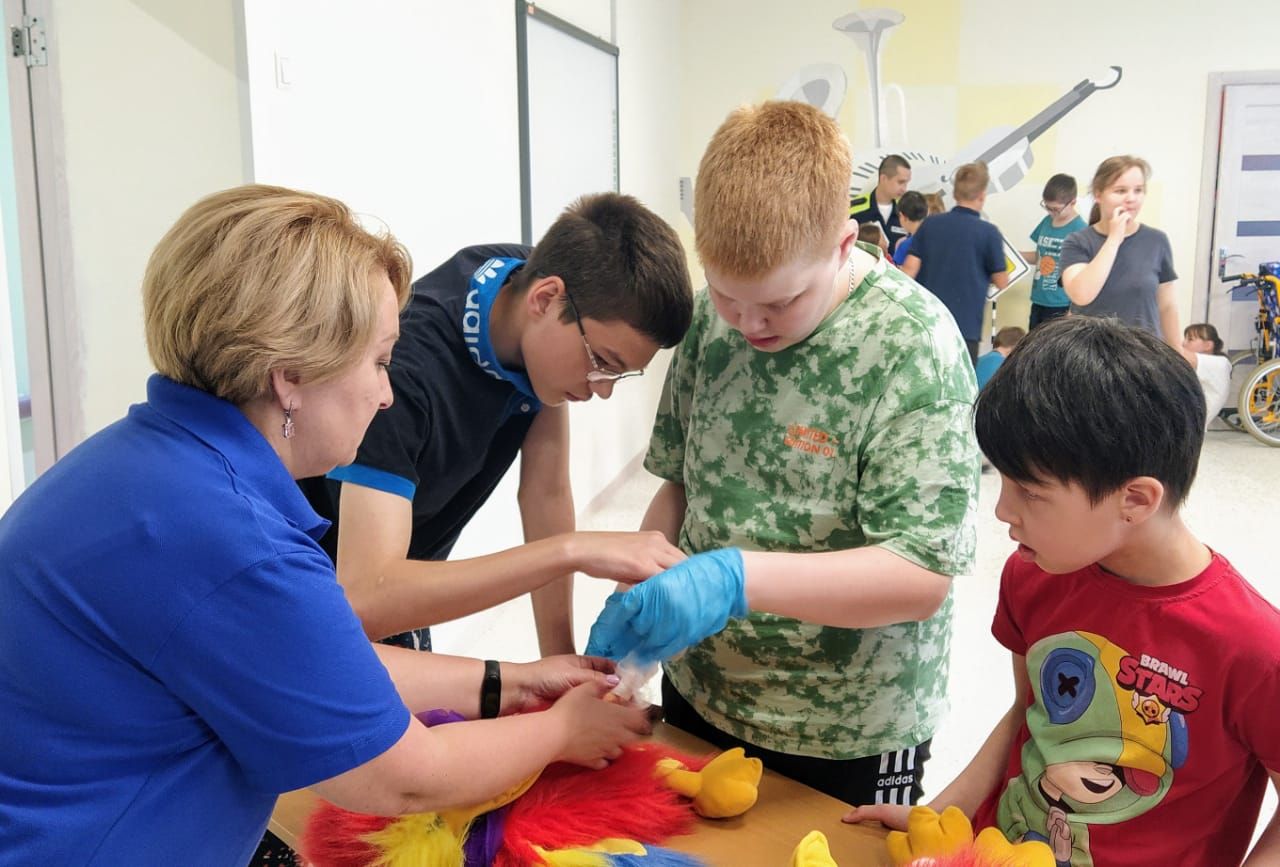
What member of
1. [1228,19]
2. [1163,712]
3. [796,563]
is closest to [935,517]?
[796,563]

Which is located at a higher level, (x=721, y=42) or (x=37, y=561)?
(x=721, y=42)

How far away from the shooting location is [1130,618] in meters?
1.02

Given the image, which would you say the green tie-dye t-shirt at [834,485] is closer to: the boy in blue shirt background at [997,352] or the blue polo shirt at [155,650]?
the blue polo shirt at [155,650]

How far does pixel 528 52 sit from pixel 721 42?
3.49 metres

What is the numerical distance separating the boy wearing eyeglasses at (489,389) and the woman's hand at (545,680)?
10cm

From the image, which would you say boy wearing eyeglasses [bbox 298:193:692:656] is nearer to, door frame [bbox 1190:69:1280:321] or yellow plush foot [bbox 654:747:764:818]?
yellow plush foot [bbox 654:747:764:818]

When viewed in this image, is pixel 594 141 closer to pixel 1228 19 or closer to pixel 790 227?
pixel 790 227

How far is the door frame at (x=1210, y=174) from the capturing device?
6.46 metres

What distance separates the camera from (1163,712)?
3.23 ft

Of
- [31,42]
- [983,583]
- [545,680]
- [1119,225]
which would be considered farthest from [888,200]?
[545,680]

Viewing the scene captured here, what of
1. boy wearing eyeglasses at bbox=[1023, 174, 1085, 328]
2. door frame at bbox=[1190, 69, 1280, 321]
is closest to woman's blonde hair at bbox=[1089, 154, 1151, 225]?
boy wearing eyeglasses at bbox=[1023, 174, 1085, 328]

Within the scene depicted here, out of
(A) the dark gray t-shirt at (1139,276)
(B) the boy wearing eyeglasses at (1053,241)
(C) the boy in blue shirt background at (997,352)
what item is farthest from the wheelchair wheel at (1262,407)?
(A) the dark gray t-shirt at (1139,276)

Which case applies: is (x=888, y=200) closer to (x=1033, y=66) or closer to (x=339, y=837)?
(x=1033, y=66)

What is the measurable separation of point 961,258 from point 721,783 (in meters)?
4.61
